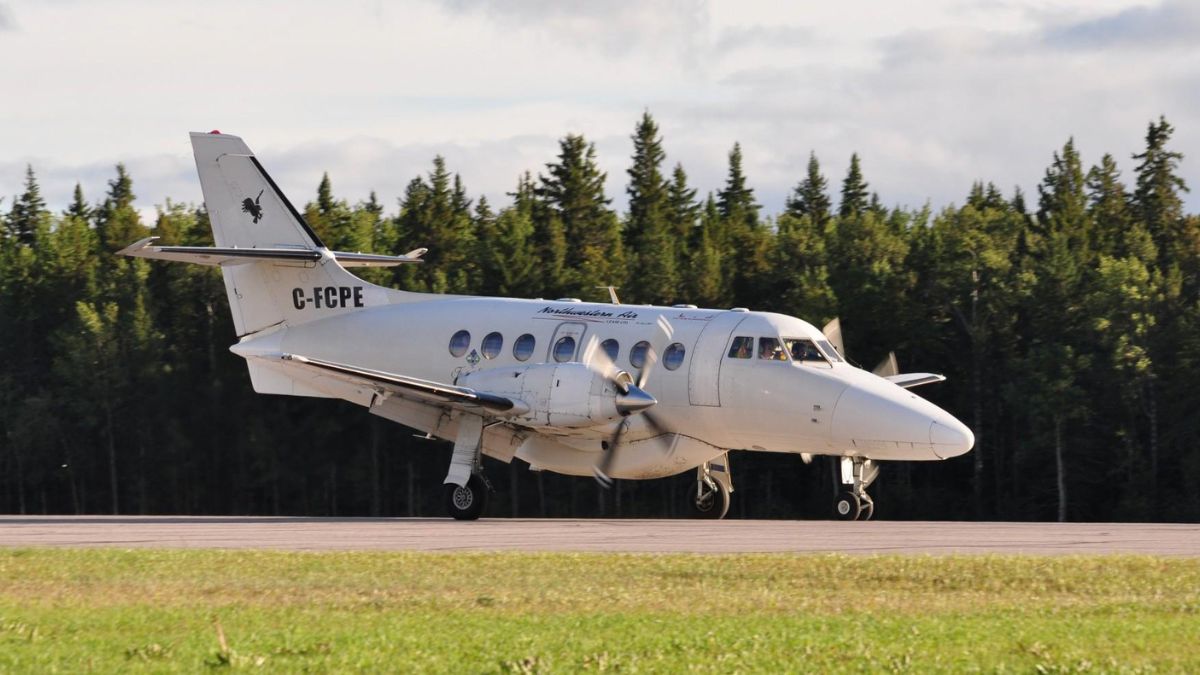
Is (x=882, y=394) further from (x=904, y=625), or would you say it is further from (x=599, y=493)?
(x=599, y=493)

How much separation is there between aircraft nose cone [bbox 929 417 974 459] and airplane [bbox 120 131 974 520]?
2 cm

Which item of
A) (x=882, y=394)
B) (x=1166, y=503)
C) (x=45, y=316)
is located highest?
(x=45, y=316)

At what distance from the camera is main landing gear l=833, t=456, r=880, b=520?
83.5ft

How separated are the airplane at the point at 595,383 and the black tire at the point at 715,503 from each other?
1.5 inches

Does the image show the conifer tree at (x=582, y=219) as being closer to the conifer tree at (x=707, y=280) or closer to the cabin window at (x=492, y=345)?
the conifer tree at (x=707, y=280)

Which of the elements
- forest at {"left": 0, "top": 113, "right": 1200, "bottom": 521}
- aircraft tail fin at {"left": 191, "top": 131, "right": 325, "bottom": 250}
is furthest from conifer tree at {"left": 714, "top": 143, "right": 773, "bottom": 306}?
aircraft tail fin at {"left": 191, "top": 131, "right": 325, "bottom": 250}

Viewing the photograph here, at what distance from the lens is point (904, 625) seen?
12188 mm

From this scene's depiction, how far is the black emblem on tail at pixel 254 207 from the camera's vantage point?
100.0 feet

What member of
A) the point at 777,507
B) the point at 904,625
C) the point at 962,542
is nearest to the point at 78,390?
the point at 777,507

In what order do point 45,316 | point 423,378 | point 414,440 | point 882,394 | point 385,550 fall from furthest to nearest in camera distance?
1. point 45,316
2. point 414,440
3. point 423,378
4. point 882,394
5. point 385,550

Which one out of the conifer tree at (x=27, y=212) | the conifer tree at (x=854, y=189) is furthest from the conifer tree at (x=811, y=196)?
the conifer tree at (x=27, y=212)

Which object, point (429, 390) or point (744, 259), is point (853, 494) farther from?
point (744, 259)

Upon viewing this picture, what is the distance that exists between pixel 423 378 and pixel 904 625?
55.0ft

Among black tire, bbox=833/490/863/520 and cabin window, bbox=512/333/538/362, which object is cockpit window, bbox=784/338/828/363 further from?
cabin window, bbox=512/333/538/362
